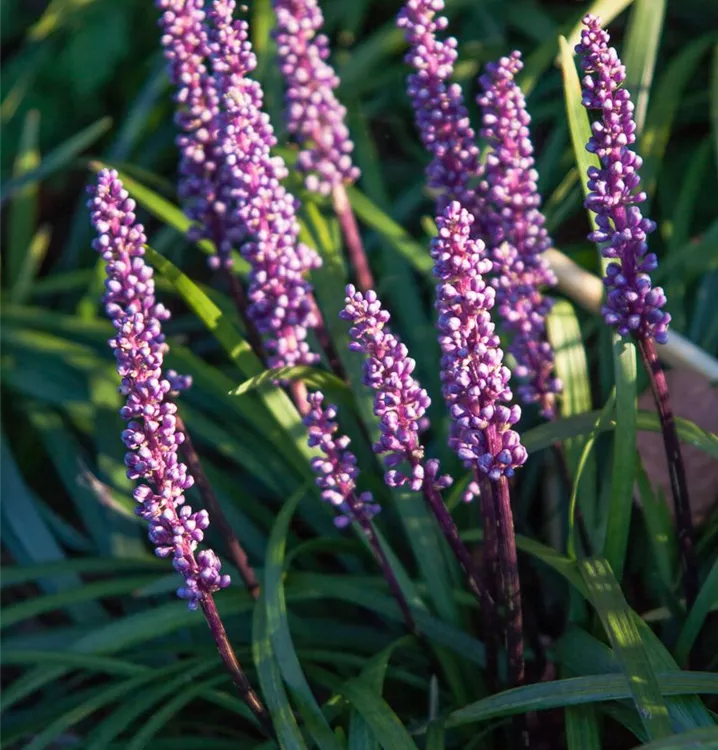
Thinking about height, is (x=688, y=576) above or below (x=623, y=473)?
below

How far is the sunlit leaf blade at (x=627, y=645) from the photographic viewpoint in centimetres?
219

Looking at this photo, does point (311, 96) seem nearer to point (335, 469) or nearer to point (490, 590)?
point (335, 469)

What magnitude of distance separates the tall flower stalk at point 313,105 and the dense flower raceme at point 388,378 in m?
1.48

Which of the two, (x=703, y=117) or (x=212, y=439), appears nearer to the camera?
(x=212, y=439)

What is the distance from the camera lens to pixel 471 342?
209 cm

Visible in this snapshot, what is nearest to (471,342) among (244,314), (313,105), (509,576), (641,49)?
(509,576)

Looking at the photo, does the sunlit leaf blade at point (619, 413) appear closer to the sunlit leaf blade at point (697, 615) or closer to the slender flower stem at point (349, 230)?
the sunlit leaf blade at point (697, 615)

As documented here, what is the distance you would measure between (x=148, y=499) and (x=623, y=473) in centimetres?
133

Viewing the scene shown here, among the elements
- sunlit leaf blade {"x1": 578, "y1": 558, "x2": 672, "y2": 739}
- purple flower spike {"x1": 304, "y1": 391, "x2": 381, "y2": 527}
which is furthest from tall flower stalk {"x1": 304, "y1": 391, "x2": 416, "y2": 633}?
sunlit leaf blade {"x1": 578, "y1": 558, "x2": 672, "y2": 739}

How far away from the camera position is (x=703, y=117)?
4.64 meters

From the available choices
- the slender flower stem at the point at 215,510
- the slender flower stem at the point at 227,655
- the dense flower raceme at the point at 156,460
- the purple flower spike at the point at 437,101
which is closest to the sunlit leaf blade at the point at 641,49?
the purple flower spike at the point at 437,101

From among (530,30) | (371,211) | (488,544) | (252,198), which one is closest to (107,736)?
(488,544)

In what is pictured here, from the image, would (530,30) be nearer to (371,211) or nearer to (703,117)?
(703,117)

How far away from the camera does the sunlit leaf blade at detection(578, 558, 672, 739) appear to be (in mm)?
2193
